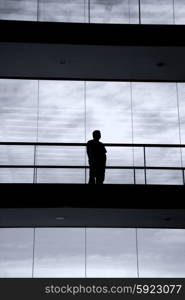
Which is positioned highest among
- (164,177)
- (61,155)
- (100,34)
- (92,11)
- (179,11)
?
(179,11)

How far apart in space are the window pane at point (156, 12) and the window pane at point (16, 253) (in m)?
7.83

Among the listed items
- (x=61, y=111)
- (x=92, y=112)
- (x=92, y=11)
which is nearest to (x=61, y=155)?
(x=61, y=111)

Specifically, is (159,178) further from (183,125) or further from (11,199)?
(11,199)

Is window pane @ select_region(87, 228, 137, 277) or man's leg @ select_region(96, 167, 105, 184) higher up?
man's leg @ select_region(96, 167, 105, 184)

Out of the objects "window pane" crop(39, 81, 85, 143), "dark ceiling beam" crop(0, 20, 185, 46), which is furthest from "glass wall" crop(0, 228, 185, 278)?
"dark ceiling beam" crop(0, 20, 185, 46)

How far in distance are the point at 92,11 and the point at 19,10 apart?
2.32 m

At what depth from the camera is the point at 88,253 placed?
15891 mm

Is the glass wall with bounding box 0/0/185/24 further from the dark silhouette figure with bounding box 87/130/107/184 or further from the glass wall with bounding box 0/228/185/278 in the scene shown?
the glass wall with bounding box 0/228/185/278

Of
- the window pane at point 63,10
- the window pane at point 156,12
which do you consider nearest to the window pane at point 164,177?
the window pane at point 156,12

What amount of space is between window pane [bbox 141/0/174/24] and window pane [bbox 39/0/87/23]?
1920 millimetres

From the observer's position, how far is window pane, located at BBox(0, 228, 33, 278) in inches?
615

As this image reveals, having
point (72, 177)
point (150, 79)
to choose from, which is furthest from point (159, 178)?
point (150, 79)

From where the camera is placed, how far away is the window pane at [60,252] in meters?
15.6

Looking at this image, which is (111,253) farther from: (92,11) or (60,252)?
(92,11)
